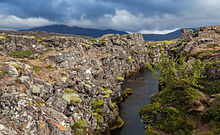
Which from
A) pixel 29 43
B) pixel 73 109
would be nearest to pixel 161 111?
pixel 73 109

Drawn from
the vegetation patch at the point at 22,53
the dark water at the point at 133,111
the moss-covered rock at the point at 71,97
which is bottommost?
the dark water at the point at 133,111

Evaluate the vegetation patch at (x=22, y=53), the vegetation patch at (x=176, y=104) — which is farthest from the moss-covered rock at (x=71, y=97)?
the vegetation patch at (x=22, y=53)

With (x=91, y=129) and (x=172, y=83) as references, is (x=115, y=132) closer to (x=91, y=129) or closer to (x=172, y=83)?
(x=91, y=129)

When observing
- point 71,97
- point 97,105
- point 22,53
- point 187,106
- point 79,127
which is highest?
point 22,53

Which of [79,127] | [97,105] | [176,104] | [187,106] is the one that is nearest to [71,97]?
[79,127]

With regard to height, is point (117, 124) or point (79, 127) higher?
point (79, 127)

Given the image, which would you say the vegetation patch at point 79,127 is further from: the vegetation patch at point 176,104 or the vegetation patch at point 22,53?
the vegetation patch at point 22,53

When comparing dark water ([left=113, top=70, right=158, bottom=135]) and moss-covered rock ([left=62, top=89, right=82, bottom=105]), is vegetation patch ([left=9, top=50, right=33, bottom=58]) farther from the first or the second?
dark water ([left=113, top=70, right=158, bottom=135])

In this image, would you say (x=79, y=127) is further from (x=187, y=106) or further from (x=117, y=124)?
(x=187, y=106)

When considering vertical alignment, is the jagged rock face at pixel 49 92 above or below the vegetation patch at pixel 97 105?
above

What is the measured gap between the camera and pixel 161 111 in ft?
93.9

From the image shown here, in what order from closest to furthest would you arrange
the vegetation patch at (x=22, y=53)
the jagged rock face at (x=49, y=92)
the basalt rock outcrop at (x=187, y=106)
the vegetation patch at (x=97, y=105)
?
the jagged rock face at (x=49, y=92), the basalt rock outcrop at (x=187, y=106), the vegetation patch at (x=97, y=105), the vegetation patch at (x=22, y=53)

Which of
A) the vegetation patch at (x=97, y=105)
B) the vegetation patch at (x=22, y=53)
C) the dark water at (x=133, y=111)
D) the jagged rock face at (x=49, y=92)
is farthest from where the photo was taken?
the vegetation patch at (x=22, y=53)

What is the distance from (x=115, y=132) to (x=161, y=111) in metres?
18.1
